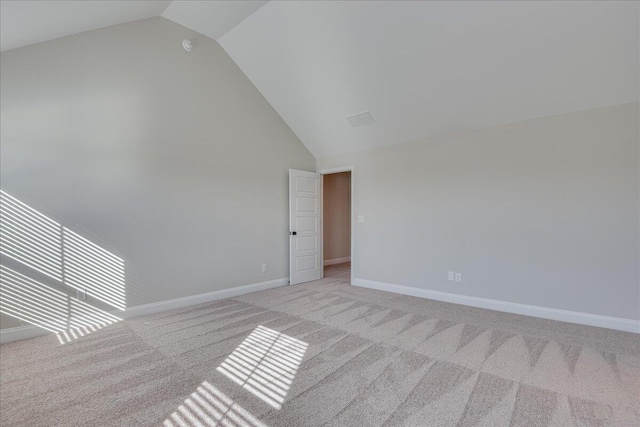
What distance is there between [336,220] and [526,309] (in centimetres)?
481

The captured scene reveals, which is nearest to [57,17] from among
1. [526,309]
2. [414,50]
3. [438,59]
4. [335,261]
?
[414,50]

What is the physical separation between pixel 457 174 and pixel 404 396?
10.4ft

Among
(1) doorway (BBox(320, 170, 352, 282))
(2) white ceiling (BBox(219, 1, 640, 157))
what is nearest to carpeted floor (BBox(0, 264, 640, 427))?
(2) white ceiling (BBox(219, 1, 640, 157))

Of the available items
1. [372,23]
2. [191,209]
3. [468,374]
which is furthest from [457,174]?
[191,209]

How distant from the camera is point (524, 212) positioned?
361 centimetres

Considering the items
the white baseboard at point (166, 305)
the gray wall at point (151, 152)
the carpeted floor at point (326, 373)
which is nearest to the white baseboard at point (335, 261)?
the white baseboard at point (166, 305)

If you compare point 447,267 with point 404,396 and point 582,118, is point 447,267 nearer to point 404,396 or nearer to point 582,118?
point 582,118

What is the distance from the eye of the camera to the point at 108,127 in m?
3.38

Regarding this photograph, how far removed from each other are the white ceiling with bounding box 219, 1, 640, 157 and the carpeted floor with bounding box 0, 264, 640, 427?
2.61 m

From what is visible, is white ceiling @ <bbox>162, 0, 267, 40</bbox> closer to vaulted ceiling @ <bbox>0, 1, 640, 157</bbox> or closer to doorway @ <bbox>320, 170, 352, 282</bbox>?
vaulted ceiling @ <bbox>0, 1, 640, 157</bbox>

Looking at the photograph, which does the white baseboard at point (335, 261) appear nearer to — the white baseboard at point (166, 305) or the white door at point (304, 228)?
the white door at point (304, 228)

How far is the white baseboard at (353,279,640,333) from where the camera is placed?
121 inches

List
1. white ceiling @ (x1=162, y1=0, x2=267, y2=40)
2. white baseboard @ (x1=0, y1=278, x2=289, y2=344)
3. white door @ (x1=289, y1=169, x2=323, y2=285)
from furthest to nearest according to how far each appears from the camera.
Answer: white door @ (x1=289, y1=169, x2=323, y2=285) < white ceiling @ (x1=162, y1=0, x2=267, y2=40) < white baseboard @ (x1=0, y1=278, x2=289, y2=344)

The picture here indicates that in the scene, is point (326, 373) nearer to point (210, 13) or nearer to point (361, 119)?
point (361, 119)
